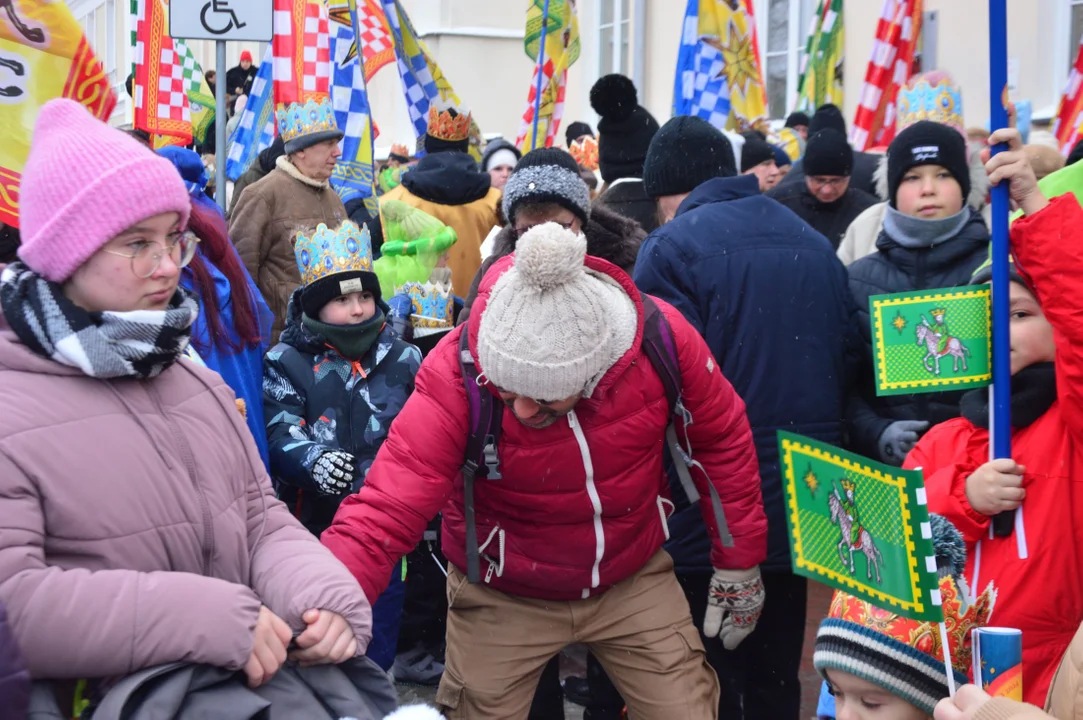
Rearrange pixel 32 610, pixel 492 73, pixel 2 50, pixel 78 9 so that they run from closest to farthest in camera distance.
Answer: pixel 32 610 → pixel 2 50 → pixel 492 73 → pixel 78 9

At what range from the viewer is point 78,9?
35844 mm

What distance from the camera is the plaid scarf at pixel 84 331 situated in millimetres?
2158

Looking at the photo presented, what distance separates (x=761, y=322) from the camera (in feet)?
12.9

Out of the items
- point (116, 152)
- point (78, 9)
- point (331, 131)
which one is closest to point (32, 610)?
point (116, 152)

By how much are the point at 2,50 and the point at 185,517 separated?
2.43m

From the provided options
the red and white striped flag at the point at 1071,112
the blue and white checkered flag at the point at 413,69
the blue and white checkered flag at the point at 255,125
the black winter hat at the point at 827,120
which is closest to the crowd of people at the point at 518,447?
the red and white striped flag at the point at 1071,112

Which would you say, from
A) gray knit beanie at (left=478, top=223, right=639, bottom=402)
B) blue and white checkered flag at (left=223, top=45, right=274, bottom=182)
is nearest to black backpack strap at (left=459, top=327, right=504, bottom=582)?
gray knit beanie at (left=478, top=223, right=639, bottom=402)

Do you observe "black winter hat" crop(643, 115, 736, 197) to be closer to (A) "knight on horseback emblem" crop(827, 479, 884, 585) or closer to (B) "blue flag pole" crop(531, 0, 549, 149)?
(A) "knight on horseback emblem" crop(827, 479, 884, 585)

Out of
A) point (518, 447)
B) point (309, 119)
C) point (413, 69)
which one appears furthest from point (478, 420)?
point (413, 69)

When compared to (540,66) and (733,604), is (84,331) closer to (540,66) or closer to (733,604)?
(733,604)

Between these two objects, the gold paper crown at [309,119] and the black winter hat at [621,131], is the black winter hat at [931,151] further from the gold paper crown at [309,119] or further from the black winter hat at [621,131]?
the gold paper crown at [309,119]

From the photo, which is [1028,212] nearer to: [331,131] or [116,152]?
[116,152]

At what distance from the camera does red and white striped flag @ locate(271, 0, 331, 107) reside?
8.31 meters

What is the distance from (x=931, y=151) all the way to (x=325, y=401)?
2.24m
